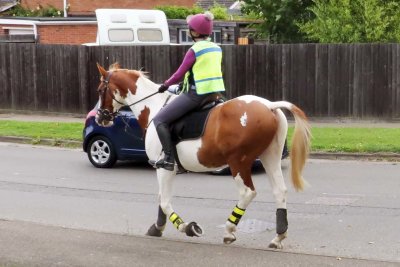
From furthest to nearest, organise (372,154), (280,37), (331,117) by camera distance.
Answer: (280,37), (331,117), (372,154)

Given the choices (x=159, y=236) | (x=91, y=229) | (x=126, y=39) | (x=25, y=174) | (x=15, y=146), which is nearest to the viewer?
(x=159, y=236)

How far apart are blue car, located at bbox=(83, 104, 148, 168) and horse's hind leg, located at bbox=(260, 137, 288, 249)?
6.55m

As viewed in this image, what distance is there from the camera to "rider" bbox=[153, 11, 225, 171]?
26.4 feet

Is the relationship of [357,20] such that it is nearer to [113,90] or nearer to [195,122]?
[113,90]

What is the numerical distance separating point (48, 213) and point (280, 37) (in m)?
17.6

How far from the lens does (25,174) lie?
556 inches

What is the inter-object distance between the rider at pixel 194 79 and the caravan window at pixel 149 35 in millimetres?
16999

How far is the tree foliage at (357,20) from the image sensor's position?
22.8 meters

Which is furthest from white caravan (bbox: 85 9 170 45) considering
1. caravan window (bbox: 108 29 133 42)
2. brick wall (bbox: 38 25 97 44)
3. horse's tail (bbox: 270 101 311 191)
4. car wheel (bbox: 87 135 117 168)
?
horse's tail (bbox: 270 101 311 191)

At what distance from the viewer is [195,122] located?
812cm

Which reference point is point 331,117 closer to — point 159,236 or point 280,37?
point 280,37

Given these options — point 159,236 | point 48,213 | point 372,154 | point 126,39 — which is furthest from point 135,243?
point 126,39

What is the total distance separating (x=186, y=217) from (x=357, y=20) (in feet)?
49.6

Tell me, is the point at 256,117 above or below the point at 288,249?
above
